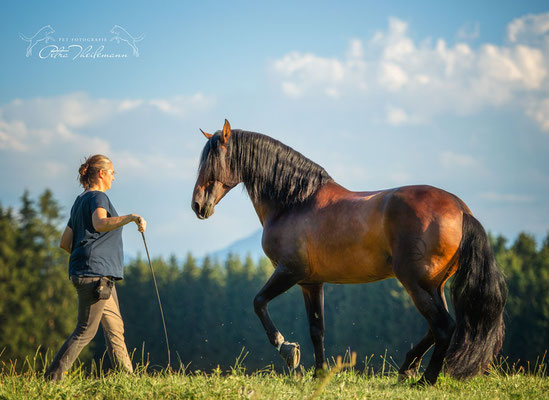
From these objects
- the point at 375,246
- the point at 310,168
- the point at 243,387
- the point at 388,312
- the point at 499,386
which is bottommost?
the point at 388,312

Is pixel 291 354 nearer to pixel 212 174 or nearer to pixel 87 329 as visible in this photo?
pixel 87 329

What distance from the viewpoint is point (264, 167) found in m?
6.47

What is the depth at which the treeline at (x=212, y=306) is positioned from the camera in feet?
123

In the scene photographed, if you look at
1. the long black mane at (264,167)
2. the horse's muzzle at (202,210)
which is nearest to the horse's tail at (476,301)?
the long black mane at (264,167)

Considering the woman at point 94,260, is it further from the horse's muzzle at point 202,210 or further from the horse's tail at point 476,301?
the horse's tail at point 476,301

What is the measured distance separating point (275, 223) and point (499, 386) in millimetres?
3069

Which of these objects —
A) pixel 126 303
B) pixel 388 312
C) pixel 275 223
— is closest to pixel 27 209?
pixel 126 303

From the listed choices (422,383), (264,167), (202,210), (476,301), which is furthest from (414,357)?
(202,210)

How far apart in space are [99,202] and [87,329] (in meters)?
1.27

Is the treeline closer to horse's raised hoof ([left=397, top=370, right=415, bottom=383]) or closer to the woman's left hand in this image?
horse's raised hoof ([left=397, top=370, right=415, bottom=383])

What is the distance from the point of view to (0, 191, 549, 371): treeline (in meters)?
37.4

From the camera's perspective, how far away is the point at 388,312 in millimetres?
43094

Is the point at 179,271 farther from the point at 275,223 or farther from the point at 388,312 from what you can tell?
the point at 275,223

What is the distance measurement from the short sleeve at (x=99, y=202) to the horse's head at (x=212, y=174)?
3.81 ft
